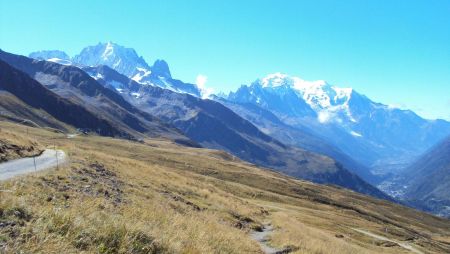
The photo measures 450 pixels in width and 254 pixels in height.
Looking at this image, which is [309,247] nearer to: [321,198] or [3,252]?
[3,252]

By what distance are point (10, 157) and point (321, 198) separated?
116739 mm

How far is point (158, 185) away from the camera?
37.9m

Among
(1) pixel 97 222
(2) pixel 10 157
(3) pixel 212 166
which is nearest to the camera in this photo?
(1) pixel 97 222

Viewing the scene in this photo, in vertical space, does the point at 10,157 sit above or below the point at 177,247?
below

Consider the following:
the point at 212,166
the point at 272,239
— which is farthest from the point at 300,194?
the point at 272,239

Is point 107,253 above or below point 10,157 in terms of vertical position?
above

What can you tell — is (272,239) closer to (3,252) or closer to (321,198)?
(3,252)

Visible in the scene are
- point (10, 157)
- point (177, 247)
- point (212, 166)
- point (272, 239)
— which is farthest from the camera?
point (212, 166)

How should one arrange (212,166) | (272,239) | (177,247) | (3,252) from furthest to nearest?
(212,166), (272,239), (177,247), (3,252)

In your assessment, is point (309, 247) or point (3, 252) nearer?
point (3, 252)

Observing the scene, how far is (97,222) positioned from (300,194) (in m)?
128

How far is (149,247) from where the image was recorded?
10.9 meters

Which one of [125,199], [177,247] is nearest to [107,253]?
[177,247]

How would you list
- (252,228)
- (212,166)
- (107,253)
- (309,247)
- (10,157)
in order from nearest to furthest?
(107,253) < (309,247) < (252,228) < (10,157) < (212,166)
